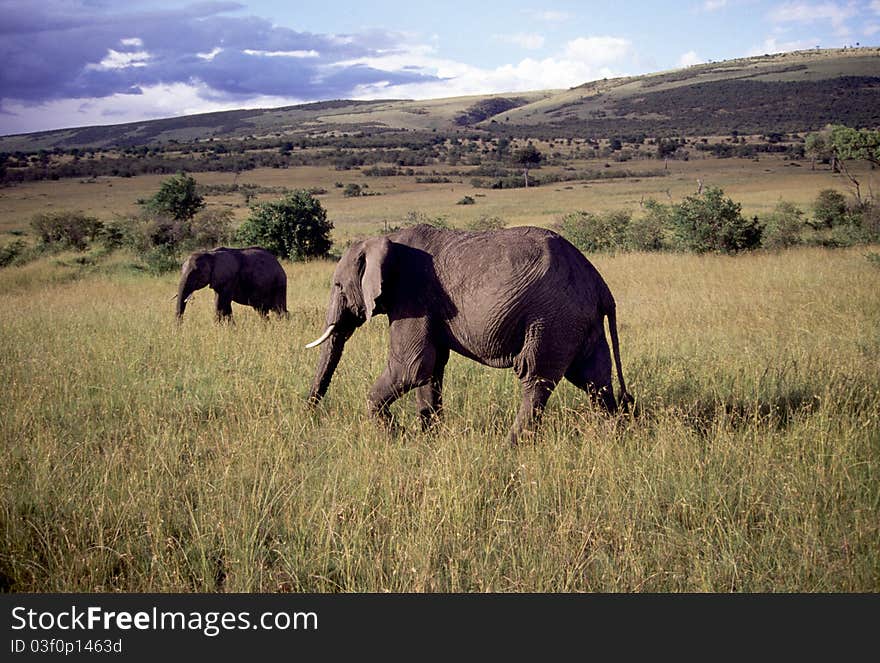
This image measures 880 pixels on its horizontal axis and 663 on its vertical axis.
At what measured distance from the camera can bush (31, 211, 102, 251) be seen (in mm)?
24859

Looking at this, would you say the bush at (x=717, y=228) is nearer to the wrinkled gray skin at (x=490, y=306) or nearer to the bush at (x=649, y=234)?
the bush at (x=649, y=234)

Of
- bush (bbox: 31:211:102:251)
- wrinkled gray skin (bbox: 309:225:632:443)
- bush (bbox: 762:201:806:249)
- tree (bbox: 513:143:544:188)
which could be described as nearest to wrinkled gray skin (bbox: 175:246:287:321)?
wrinkled gray skin (bbox: 309:225:632:443)

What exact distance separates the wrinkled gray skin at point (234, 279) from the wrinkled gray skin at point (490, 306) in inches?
233

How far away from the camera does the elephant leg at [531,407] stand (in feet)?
16.2

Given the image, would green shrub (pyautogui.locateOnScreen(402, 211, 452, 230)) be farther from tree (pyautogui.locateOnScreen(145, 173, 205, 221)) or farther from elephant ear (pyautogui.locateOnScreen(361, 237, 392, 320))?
elephant ear (pyautogui.locateOnScreen(361, 237, 392, 320))

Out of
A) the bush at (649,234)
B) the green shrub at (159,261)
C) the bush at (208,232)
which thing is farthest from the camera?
the bush at (208,232)

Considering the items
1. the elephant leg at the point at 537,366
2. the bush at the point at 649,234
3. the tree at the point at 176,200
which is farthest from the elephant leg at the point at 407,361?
the tree at the point at 176,200

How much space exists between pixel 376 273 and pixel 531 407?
1577 millimetres

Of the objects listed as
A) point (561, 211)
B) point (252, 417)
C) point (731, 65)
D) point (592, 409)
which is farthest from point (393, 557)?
point (731, 65)

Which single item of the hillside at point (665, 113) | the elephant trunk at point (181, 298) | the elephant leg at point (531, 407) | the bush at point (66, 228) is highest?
the hillside at point (665, 113)

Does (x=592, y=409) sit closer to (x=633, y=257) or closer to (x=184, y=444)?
(x=184, y=444)

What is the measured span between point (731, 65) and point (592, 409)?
207341mm

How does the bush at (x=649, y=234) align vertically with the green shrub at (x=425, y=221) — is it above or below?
below

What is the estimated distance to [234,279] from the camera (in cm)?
1085
